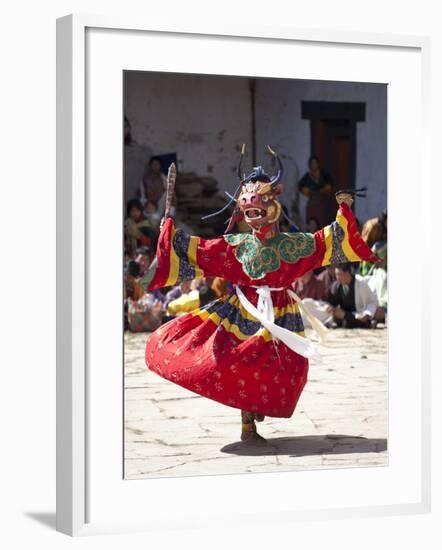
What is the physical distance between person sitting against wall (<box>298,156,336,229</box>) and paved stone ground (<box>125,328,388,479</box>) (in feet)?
9.89

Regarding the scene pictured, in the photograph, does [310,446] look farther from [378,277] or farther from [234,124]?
[234,124]

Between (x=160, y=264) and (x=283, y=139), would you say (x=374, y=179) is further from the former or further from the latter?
(x=160, y=264)

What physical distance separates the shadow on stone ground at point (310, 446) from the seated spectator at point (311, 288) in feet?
16.3

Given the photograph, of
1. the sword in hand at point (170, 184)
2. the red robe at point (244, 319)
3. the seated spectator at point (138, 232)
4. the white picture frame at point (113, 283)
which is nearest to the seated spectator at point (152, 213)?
the seated spectator at point (138, 232)

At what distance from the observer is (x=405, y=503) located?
6.27m

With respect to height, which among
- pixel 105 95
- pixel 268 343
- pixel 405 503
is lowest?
pixel 405 503

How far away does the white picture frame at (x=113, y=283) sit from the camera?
221 inches

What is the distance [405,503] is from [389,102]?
1.89 meters

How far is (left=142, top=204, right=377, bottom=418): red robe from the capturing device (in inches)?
263

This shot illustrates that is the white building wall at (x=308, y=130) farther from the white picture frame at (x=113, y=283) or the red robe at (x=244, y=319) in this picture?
the white picture frame at (x=113, y=283)

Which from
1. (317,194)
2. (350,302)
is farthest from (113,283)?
(317,194)

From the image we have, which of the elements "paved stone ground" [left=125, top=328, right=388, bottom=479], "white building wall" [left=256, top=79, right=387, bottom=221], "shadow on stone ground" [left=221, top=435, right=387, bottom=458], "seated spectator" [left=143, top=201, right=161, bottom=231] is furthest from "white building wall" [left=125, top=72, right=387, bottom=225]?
"shadow on stone ground" [left=221, top=435, right=387, bottom=458]

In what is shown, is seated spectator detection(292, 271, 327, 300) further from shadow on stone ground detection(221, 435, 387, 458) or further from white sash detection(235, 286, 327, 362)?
white sash detection(235, 286, 327, 362)

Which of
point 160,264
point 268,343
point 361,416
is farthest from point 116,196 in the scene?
point 361,416
